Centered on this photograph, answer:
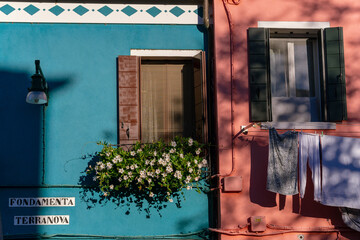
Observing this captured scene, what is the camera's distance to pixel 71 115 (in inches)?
242

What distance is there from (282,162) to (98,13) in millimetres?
3699

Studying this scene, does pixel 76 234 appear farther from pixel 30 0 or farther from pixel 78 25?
pixel 30 0

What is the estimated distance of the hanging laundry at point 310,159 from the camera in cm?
559

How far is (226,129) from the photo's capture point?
19.8 ft

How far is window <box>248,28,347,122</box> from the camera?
602 centimetres

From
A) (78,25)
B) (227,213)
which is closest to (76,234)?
(227,213)

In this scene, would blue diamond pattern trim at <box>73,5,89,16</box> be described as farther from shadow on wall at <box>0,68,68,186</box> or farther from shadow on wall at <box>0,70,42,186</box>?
shadow on wall at <box>0,70,42,186</box>

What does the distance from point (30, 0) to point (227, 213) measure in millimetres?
4550

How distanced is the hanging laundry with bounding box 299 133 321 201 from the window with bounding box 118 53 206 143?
1.46 metres

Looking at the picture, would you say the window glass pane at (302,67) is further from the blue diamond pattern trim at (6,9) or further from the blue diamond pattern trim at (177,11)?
the blue diamond pattern trim at (6,9)

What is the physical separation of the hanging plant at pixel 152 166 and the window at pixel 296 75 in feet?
3.73

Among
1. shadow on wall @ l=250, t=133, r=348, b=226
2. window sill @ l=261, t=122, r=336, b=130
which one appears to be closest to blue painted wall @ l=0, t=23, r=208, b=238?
shadow on wall @ l=250, t=133, r=348, b=226

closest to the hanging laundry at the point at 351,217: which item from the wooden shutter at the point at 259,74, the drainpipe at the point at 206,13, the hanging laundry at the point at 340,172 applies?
the hanging laundry at the point at 340,172

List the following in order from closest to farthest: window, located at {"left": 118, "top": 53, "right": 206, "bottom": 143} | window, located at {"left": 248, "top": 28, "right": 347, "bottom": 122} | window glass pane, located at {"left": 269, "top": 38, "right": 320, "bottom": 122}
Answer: window, located at {"left": 248, "top": 28, "right": 347, "bottom": 122} < window, located at {"left": 118, "top": 53, "right": 206, "bottom": 143} < window glass pane, located at {"left": 269, "top": 38, "right": 320, "bottom": 122}
